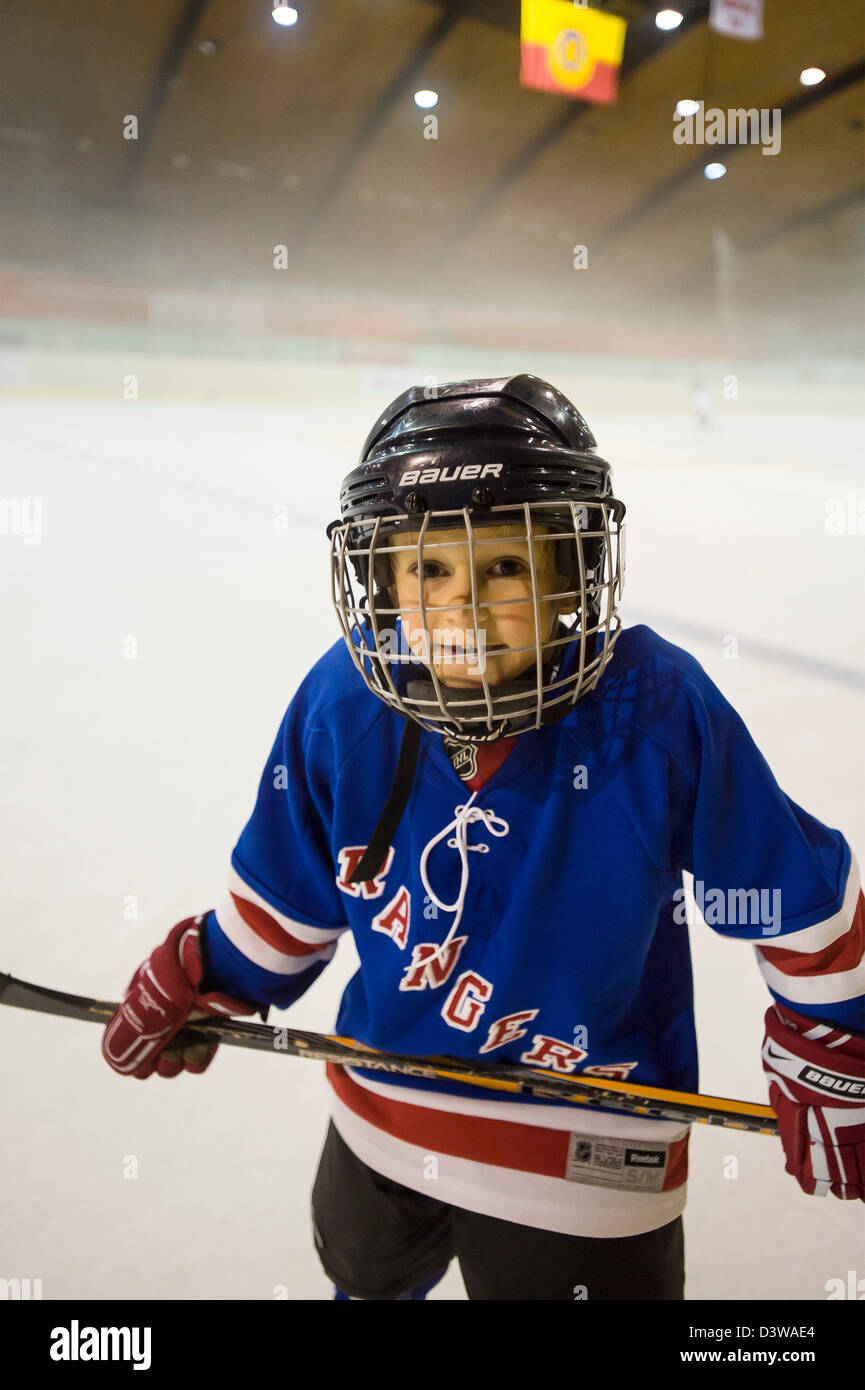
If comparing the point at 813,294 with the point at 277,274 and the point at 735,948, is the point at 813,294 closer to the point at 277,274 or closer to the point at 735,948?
the point at 277,274

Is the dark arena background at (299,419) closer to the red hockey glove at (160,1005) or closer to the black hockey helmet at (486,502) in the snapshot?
the red hockey glove at (160,1005)

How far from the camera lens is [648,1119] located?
835 mm

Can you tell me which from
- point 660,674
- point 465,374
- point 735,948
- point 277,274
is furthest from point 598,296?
point 660,674

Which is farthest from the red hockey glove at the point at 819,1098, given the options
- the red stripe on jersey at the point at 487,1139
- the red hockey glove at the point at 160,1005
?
the red hockey glove at the point at 160,1005

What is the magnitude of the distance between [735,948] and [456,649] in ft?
3.14

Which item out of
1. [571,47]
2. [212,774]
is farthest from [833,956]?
[571,47]

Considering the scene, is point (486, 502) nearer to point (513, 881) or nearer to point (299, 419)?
point (513, 881)

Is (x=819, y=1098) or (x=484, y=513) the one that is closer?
(x=484, y=513)

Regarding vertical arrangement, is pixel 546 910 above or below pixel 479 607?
below

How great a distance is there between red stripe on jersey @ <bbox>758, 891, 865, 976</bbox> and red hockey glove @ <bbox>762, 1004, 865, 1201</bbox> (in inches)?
2.4

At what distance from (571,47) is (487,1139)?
3.24 meters

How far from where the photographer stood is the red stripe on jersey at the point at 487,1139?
0.82 metres

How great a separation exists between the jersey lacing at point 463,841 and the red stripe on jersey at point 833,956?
30 cm

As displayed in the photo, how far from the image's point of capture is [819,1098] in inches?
30.5
